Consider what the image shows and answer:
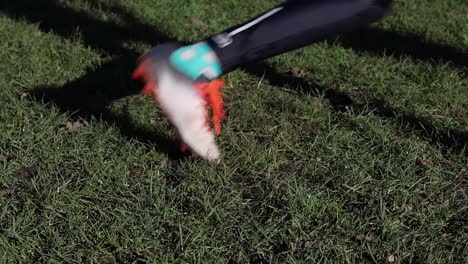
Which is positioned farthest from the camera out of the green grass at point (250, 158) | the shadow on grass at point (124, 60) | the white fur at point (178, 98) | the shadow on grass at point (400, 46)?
the shadow on grass at point (400, 46)

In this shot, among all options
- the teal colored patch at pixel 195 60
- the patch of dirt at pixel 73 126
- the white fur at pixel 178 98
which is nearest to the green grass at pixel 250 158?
the patch of dirt at pixel 73 126

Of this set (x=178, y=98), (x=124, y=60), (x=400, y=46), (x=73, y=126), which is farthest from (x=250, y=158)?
(x=400, y=46)

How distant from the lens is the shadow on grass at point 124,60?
344cm

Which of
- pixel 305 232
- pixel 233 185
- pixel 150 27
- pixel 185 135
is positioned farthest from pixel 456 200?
pixel 150 27

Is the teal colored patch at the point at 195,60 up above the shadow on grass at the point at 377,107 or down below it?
above

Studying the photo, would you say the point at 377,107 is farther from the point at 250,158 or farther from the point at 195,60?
the point at 195,60

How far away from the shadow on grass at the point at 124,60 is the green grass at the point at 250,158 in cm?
1

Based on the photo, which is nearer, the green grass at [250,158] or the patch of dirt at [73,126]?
the green grass at [250,158]

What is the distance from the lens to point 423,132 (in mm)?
3395

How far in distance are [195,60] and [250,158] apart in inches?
31.2

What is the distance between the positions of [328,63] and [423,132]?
3.10 ft

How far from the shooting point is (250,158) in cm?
317

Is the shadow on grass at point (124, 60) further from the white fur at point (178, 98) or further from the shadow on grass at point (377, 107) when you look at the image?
the white fur at point (178, 98)

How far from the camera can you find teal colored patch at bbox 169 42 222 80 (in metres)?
2.52
